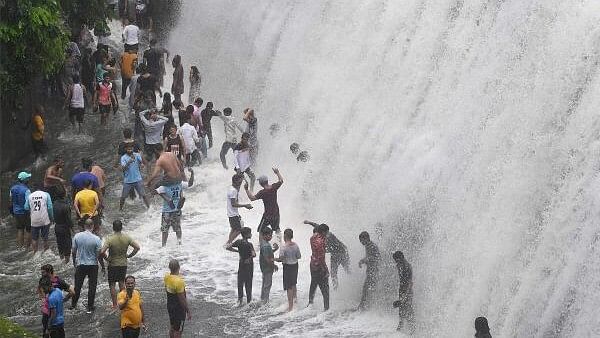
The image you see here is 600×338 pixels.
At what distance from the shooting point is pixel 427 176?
2070 centimetres

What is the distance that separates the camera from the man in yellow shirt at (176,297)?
16.9 metres

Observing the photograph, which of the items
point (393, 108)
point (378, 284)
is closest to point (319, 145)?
point (393, 108)

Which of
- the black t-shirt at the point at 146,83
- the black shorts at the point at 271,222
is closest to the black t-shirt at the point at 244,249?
the black shorts at the point at 271,222

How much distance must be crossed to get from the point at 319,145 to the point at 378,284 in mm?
7101

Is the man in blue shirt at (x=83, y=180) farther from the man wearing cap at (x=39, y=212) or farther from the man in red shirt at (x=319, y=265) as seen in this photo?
the man in red shirt at (x=319, y=265)

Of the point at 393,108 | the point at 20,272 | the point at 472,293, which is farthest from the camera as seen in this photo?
the point at 393,108

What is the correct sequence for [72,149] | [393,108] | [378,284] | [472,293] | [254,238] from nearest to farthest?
[472,293]
[378,284]
[254,238]
[393,108]
[72,149]

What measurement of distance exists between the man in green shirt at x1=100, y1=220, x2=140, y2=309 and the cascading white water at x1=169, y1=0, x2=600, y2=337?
12.3 ft

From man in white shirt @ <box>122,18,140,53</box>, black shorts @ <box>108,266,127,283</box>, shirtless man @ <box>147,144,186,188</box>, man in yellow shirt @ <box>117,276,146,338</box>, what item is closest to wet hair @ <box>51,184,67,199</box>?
shirtless man @ <box>147,144,186,188</box>

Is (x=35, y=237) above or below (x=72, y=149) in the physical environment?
below

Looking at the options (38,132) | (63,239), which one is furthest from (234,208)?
(38,132)

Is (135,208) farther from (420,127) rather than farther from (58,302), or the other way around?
(58,302)

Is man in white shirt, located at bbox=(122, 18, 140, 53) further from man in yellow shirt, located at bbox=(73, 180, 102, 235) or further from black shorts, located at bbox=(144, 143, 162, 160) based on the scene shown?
man in yellow shirt, located at bbox=(73, 180, 102, 235)

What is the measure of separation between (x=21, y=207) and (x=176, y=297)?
513 centimetres
